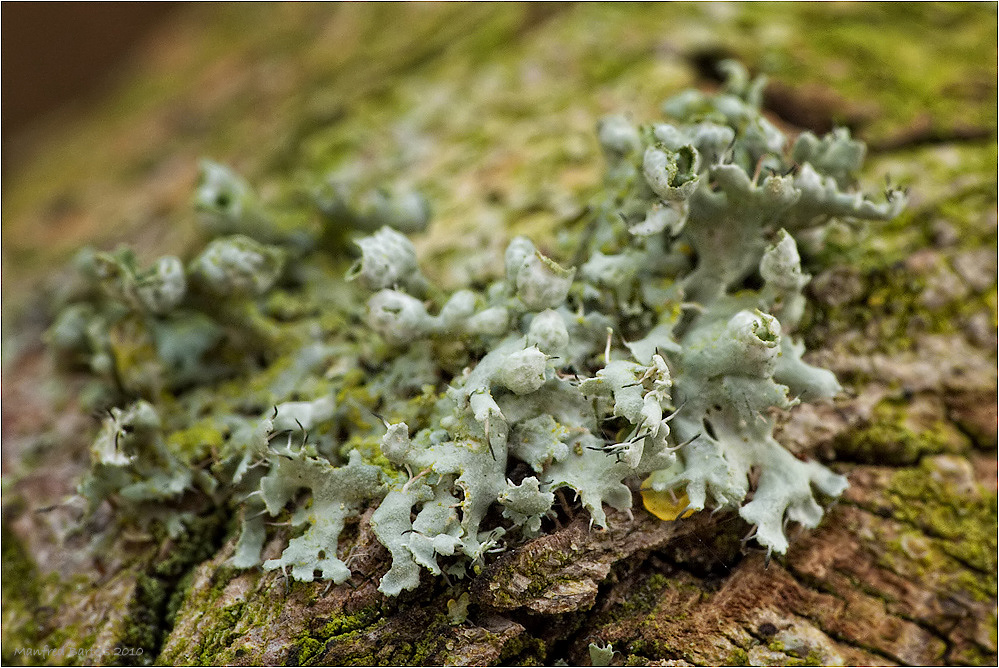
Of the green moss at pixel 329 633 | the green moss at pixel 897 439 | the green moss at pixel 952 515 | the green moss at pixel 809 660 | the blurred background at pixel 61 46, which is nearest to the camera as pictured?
the green moss at pixel 329 633

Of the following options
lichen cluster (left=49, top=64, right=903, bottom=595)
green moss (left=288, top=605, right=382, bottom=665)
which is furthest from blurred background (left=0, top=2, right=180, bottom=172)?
green moss (left=288, top=605, right=382, bottom=665)

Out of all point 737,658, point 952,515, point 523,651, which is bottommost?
point 952,515

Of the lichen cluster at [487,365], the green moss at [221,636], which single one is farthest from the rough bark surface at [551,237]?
the lichen cluster at [487,365]

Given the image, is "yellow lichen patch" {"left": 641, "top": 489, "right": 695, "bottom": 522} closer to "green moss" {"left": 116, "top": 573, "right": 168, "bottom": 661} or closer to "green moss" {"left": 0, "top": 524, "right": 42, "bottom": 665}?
"green moss" {"left": 116, "top": 573, "right": 168, "bottom": 661}

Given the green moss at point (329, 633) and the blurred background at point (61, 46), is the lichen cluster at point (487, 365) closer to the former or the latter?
the green moss at point (329, 633)

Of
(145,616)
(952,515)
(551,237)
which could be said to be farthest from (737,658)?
(145,616)

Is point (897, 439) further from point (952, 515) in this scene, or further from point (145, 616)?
point (145, 616)

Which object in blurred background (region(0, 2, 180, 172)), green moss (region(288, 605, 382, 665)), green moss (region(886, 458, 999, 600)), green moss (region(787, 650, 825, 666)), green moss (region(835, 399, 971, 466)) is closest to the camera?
green moss (region(288, 605, 382, 665))

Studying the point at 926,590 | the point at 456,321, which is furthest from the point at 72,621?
the point at 926,590

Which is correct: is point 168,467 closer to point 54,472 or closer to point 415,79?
point 54,472
